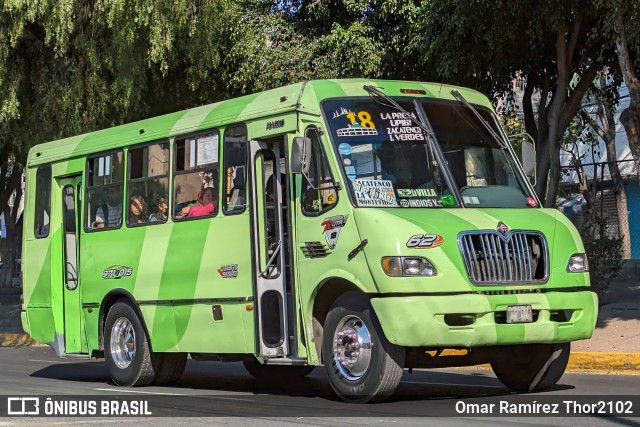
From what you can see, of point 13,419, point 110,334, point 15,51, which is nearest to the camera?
point 13,419

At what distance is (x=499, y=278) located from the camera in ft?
33.9

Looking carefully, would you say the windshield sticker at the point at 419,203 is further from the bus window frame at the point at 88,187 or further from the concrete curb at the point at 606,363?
the bus window frame at the point at 88,187

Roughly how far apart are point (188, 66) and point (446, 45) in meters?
6.87

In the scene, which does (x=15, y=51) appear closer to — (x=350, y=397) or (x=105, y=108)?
(x=105, y=108)

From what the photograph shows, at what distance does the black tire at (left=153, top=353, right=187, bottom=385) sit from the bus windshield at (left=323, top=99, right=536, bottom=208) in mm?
4075

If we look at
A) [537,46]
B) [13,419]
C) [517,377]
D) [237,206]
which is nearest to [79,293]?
[237,206]

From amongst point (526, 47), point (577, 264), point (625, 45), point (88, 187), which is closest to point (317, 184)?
point (577, 264)

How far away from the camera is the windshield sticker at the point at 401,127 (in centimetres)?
1105

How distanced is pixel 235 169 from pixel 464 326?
10.8 ft

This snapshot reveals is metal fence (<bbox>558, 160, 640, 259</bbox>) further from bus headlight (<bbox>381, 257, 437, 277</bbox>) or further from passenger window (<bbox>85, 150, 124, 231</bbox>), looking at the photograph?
bus headlight (<bbox>381, 257, 437, 277</bbox>)

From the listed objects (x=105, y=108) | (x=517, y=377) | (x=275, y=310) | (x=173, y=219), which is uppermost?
(x=105, y=108)

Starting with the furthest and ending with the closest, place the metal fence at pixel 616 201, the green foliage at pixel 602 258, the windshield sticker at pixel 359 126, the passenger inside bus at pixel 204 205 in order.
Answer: the metal fence at pixel 616 201, the green foliage at pixel 602 258, the passenger inside bus at pixel 204 205, the windshield sticker at pixel 359 126

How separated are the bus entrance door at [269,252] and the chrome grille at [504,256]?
2.04 metres

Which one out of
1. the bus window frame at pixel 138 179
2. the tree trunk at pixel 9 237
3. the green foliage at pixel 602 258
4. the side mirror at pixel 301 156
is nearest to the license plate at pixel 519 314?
the side mirror at pixel 301 156
